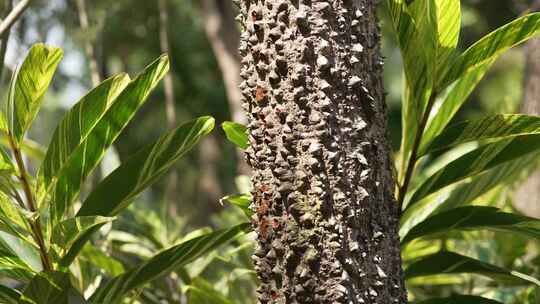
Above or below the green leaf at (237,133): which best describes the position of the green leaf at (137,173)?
below

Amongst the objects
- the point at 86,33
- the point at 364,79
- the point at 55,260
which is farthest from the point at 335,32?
the point at 86,33

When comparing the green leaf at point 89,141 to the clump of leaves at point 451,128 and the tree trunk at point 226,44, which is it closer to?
the clump of leaves at point 451,128

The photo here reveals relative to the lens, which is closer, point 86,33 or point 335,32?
point 335,32

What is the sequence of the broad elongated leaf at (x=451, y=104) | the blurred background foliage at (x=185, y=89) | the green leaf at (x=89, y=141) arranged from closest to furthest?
the green leaf at (x=89, y=141)
the broad elongated leaf at (x=451, y=104)
the blurred background foliage at (x=185, y=89)

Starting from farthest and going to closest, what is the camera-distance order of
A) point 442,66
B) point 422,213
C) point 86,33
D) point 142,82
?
point 86,33 < point 422,213 < point 442,66 < point 142,82

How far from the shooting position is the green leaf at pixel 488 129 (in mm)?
1337

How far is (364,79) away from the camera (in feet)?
4.06

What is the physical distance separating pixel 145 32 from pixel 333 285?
11514 mm

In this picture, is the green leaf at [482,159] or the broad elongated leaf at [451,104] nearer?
the green leaf at [482,159]

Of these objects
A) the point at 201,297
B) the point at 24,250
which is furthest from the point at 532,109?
the point at 24,250

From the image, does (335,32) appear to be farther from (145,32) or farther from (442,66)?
(145,32)

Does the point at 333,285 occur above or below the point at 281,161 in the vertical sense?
below

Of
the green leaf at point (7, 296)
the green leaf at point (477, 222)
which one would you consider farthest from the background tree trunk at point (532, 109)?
the green leaf at point (7, 296)

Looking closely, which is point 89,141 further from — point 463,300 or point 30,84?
point 463,300
